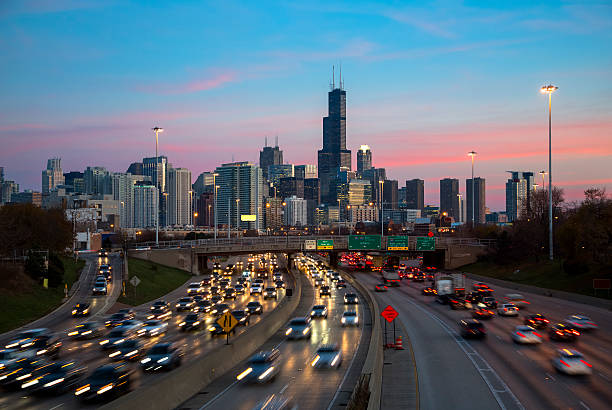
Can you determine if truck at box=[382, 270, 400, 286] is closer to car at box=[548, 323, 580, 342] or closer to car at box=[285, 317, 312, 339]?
car at box=[285, 317, 312, 339]

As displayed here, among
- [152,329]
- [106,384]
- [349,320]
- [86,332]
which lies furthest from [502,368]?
[86,332]

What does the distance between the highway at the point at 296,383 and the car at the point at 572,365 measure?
10951mm

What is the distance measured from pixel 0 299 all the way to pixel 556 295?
6017 centimetres

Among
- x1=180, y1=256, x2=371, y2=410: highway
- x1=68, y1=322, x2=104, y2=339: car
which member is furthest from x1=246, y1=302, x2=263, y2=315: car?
x1=68, y1=322, x2=104, y2=339: car

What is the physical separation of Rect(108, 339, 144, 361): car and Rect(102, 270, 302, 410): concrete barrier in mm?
4986

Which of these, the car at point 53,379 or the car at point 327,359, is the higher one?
the car at point 53,379

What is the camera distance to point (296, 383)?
2828cm

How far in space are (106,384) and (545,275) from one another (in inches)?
2679

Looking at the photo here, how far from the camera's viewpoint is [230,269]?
390 ft

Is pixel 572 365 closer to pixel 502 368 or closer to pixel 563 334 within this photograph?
pixel 502 368

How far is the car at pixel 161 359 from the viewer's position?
30.1m

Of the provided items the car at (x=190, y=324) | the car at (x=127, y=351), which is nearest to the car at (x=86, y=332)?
the car at (x=190, y=324)

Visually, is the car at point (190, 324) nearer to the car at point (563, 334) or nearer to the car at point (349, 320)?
the car at point (349, 320)

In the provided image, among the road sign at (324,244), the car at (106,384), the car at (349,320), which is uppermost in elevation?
the road sign at (324,244)
